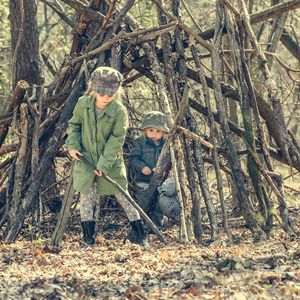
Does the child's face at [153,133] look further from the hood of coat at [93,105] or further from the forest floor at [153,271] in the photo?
the forest floor at [153,271]

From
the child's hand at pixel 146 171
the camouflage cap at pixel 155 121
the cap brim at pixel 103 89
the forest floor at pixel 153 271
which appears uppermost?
the cap brim at pixel 103 89

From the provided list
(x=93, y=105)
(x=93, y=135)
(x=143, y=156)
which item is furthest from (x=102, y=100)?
(x=143, y=156)

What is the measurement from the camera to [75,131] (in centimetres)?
448

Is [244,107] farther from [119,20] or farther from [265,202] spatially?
[119,20]

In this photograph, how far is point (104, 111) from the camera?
4375 millimetres

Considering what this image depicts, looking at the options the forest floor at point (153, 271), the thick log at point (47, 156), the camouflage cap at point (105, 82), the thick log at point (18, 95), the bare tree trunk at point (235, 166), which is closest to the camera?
the forest floor at point (153, 271)

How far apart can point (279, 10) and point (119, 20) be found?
1.97 meters

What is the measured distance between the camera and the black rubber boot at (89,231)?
180 inches

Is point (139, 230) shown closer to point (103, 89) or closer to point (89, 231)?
point (89, 231)

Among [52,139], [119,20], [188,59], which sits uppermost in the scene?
[119,20]

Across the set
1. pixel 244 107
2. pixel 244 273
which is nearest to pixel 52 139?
pixel 244 107

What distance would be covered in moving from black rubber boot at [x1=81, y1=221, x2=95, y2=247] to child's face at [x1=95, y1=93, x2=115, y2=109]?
1.20 m

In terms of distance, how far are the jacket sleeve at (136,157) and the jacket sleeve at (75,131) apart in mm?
1027

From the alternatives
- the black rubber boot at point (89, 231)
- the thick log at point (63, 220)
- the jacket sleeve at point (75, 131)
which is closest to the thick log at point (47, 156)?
the thick log at point (63, 220)
